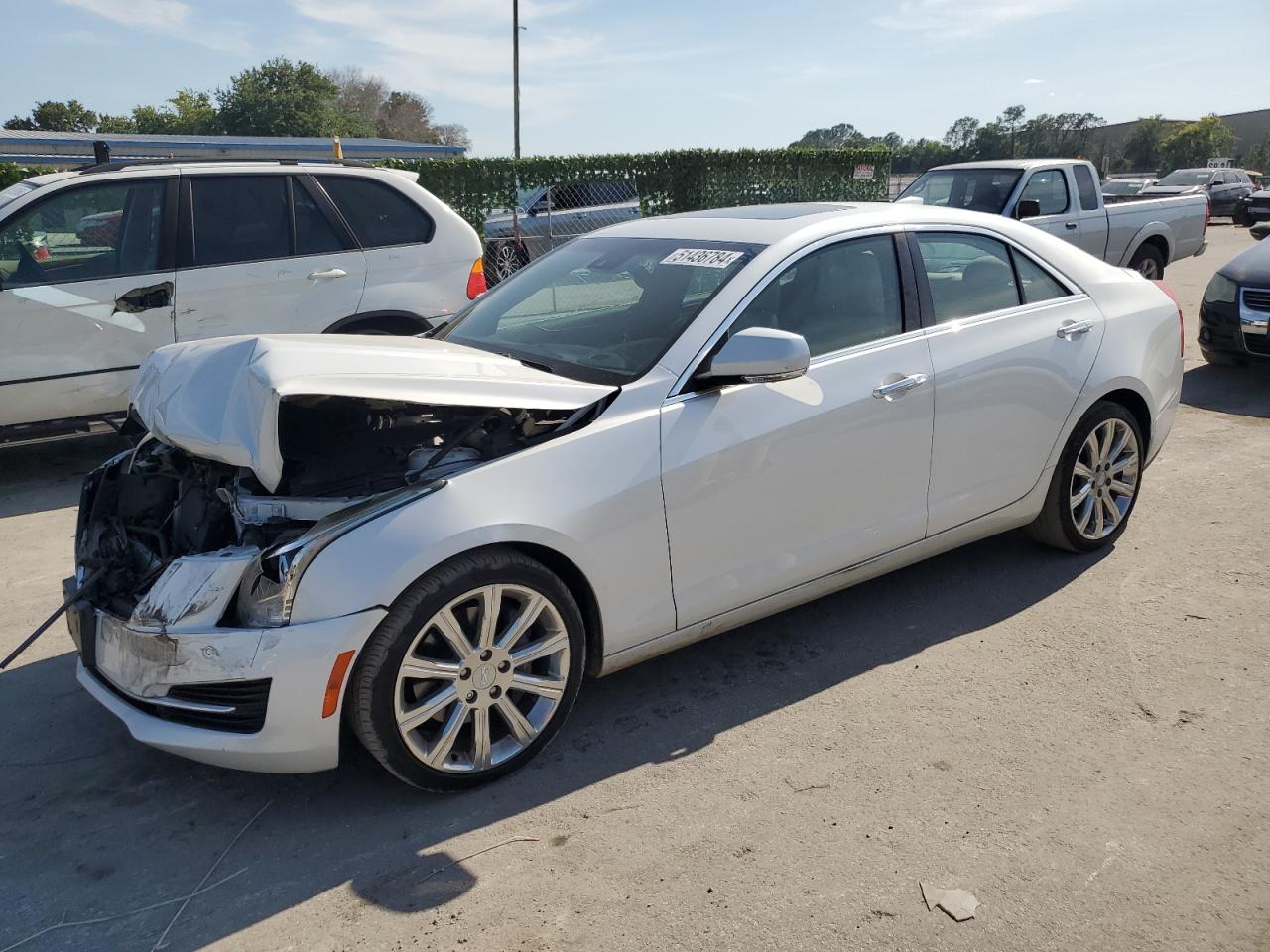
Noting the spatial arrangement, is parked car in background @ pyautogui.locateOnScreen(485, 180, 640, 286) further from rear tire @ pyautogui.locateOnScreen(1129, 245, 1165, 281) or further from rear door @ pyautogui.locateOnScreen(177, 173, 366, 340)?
rear door @ pyautogui.locateOnScreen(177, 173, 366, 340)

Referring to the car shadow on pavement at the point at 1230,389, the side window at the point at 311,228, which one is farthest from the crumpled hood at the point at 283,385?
the car shadow on pavement at the point at 1230,389

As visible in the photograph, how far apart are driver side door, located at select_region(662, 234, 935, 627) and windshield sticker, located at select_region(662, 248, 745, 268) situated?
0.70 feet

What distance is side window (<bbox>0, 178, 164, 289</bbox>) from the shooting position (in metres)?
6.26

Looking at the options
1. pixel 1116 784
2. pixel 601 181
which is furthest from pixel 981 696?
pixel 601 181

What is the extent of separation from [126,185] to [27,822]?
Result: 470 centimetres

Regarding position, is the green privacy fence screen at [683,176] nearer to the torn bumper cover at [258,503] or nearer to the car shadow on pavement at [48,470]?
the car shadow on pavement at [48,470]

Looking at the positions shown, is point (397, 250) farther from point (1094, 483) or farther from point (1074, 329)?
point (1094, 483)

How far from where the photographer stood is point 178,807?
316 cm

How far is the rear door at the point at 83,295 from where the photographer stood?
6.21m

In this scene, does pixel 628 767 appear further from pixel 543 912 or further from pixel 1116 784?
pixel 1116 784

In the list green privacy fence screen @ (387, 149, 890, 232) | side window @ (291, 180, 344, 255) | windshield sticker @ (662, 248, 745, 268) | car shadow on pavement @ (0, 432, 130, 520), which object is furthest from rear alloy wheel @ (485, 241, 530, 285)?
windshield sticker @ (662, 248, 745, 268)

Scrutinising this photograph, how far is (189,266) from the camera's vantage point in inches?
261

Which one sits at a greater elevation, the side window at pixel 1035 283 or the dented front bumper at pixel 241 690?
the side window at pixel 1035 283

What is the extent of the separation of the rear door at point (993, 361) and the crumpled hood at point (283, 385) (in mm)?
1513
